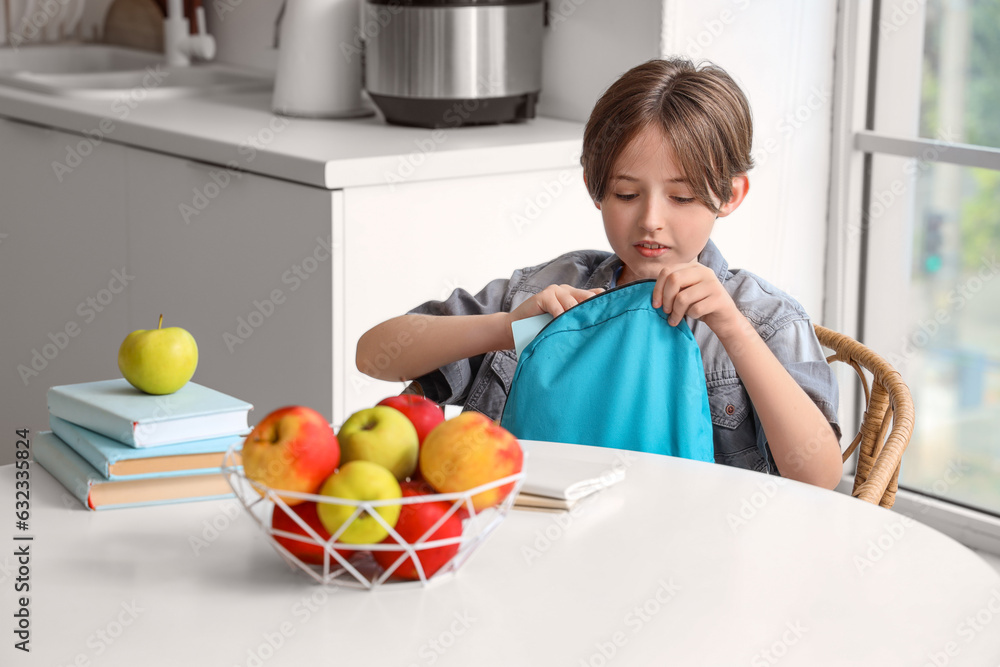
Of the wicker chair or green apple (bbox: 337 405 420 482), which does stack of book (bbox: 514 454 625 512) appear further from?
the wicker chair

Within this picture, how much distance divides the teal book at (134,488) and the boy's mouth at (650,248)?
1.78ft

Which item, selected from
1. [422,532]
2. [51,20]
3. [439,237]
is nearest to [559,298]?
[422,532]

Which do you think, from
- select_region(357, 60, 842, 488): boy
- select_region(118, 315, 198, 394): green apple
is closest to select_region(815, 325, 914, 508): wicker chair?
select_region(357, 60, 842, 488): boy

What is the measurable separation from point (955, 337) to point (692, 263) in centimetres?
136

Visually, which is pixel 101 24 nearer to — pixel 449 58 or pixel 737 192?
pixel 449 58

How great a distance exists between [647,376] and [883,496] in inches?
12.1

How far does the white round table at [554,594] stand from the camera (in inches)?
28.3

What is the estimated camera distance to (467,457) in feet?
2.46

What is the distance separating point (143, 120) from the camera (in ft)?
6.97

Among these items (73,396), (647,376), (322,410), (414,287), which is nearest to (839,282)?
(414,287)

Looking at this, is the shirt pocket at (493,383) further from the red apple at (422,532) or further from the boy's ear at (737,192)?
the red apple at (422,532)

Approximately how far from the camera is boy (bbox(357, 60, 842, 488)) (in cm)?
118

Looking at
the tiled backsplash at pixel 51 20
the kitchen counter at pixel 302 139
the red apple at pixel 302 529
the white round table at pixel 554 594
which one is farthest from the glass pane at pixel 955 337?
the tiled backsplash at pixel 51 20

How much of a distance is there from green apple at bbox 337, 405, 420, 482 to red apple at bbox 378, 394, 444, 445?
34mm
